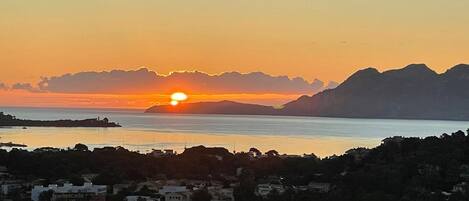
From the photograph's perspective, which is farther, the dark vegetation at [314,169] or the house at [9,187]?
the house at [9,187]

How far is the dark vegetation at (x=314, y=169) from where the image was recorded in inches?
661

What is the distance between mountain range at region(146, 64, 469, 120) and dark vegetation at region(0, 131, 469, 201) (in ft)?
296

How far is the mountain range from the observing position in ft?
376

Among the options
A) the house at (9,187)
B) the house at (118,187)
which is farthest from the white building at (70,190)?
the house at (9,187)

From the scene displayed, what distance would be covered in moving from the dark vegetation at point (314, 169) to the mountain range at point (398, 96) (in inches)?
3555

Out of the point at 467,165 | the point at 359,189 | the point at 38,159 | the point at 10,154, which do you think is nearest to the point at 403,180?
the point at 359,189

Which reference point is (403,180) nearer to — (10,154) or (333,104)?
(10,154)

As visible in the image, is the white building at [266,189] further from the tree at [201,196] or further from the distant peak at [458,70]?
the distant peak at [458,70]

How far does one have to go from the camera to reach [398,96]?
11862 centimetres

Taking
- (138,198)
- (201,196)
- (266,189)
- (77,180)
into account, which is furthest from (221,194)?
(77,180)

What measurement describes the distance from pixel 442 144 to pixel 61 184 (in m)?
11.5

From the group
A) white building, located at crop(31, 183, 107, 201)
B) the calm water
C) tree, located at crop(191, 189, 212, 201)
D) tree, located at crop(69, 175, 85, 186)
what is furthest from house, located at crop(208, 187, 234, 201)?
the calm water

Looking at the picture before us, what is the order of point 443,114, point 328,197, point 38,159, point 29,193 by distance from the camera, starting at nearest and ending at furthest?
point 328,197 → point 29,193 → point 38,159 → point 443,114

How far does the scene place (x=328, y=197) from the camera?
15898mm
